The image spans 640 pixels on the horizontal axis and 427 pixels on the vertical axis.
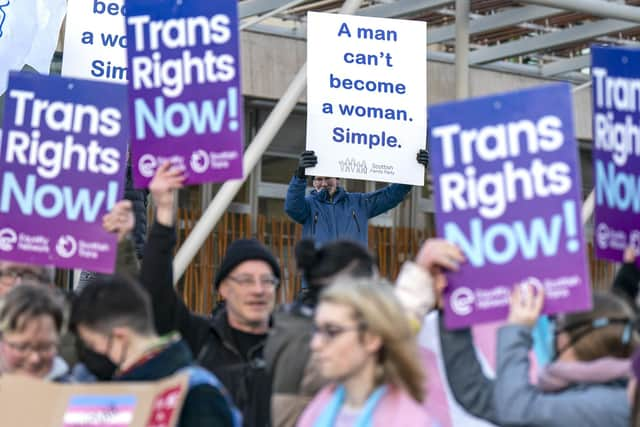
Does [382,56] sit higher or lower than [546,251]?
higher

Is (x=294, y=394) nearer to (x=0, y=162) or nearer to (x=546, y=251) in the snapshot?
(x=546, y=251)

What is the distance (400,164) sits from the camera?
1040 cm

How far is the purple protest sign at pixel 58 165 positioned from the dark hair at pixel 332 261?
126cm

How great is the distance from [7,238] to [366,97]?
13.8ft

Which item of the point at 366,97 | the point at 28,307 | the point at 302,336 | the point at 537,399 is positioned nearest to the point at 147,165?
the point at 302,336

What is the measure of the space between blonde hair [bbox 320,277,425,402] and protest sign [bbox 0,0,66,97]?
5700mm

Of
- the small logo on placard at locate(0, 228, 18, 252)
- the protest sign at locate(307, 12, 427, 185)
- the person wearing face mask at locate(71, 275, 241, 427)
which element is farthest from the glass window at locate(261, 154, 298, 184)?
the person wearing face mask at locate(71, 275, 241, 427)

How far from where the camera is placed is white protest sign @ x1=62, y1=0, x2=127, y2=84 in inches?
397

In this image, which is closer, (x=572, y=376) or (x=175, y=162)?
(x=572, y=376)

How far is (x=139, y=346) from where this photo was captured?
5012 mm

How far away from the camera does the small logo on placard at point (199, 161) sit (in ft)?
21.4

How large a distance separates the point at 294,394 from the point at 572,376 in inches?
39.4

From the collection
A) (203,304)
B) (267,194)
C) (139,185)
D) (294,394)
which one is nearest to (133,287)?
(294,394)

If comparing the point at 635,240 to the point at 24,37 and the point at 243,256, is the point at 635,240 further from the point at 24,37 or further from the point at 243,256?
the point at 24,37
